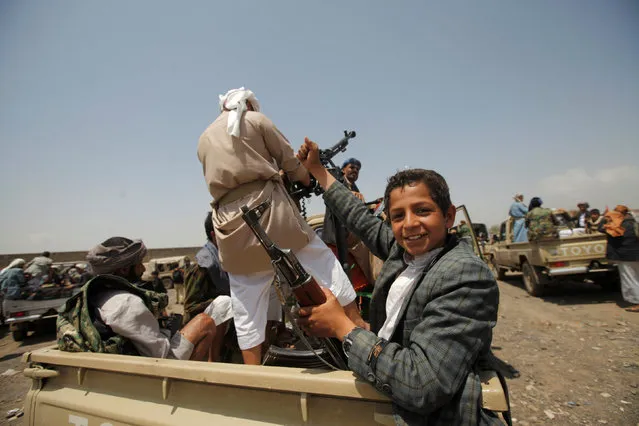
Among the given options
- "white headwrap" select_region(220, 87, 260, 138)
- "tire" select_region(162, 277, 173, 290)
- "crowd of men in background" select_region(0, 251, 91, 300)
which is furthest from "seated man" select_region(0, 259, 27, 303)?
"white headwrap" select_region(220, 87, 260, 138)

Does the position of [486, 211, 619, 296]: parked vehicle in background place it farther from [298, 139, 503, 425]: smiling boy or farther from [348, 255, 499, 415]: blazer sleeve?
[348, 255, 499, 415]: blazer sleeve

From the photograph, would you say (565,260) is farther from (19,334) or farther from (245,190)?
(19,334)

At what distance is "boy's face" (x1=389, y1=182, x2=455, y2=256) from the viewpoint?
116 centimetres

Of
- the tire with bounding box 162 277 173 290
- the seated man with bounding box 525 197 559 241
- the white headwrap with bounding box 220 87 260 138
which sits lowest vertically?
the tire with bounding box 162 277 173 290

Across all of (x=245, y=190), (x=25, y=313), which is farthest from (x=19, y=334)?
(x=245, y=190)

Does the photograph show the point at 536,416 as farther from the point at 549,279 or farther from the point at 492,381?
the point at 549,279

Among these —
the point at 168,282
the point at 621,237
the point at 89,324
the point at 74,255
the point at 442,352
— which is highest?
the point at 442,352

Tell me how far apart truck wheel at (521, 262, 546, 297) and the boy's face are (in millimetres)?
6856

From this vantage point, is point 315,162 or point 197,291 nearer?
point 315,162

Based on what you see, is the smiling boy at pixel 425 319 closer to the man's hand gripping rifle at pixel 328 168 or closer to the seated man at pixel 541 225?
the man's hand gripping rifle at pixel 328 168

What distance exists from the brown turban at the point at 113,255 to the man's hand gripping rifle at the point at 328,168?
108 cm

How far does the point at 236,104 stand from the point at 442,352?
5.65 ft

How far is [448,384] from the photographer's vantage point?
86 cm

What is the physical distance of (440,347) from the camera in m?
0.89
